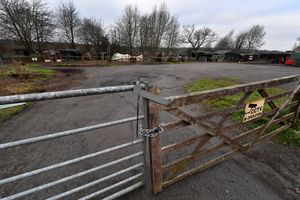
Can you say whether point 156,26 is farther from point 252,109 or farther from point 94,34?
point 252,109

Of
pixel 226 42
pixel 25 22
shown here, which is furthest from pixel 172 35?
pixel 226 42

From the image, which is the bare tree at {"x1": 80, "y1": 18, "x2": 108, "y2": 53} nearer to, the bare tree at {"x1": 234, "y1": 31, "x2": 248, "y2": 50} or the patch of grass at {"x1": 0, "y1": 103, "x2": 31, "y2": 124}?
the patch of grass at {"x1": 0, "y1": 103, "x2": 31, "y2": 124}

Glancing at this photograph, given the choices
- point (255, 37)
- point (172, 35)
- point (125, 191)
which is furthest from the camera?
point (255, 37)

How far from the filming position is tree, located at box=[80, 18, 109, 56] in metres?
40.9

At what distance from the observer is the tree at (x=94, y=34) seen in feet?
134

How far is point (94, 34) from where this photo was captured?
41.4 meters

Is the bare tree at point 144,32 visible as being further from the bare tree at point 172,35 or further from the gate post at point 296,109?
the gate post at point 296,109

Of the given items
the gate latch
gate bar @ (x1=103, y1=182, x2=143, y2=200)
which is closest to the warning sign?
the gate latch

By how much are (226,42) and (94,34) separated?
72.2 meters

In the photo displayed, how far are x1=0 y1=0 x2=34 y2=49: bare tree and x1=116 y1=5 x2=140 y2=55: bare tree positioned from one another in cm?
2034

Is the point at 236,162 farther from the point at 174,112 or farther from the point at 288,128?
the point at 288,128

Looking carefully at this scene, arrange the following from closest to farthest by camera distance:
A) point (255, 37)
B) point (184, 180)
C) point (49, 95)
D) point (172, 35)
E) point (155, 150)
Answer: point (49, 95), point (155, 150), point (184, 180), point (172, 35), point (255, 37)

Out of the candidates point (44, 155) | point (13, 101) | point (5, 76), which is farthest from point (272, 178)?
point (5, 76)

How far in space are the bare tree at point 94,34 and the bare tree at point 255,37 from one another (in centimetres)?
6706
